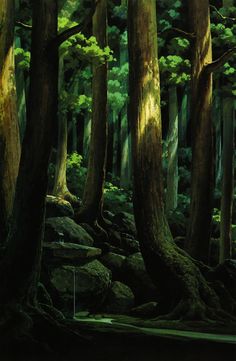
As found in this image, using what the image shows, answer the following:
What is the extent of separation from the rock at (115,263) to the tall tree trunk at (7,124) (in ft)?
13.0

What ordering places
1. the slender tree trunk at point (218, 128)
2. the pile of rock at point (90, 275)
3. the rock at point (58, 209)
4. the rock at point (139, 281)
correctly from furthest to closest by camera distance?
→ the slender tree trunk at point (218, 128) → the rock at point (58, 209) → the rock at point (139, 281) → the pile of rock at point (90, 275)

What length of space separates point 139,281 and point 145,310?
4.54 feet

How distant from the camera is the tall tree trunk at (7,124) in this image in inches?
514

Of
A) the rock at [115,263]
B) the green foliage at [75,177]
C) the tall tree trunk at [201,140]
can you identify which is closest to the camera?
the rock at [115,263]

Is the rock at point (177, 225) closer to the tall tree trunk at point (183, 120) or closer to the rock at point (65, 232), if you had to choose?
the rock at point (65, 232)

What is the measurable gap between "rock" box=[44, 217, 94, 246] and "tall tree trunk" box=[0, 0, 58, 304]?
5128 millimetres

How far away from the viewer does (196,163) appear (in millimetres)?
16297

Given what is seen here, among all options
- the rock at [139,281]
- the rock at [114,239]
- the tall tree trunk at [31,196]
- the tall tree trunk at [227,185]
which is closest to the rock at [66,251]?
the rock at [139,281]

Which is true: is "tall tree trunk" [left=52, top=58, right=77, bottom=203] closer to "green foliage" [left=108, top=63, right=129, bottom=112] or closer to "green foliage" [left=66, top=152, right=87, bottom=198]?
"green foliage" [left=66, top=152, right=87, bottom=198]

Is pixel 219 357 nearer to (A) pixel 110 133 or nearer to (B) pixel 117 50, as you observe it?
(B) pixel 117 50

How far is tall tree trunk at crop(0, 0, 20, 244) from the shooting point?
13055 mm

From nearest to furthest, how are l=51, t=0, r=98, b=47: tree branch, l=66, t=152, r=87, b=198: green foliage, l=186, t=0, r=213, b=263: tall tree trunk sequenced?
l=51, t=0, r=98, b=47: tree branch
l=186, t=0, r=213, b=263: tall tree trunk
l=66, t=152, r=87, b=198: green foliage

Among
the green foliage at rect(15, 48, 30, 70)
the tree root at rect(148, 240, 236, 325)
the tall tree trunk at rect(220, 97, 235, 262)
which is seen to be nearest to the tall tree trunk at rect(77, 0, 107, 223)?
the green foliage at rect(15, 48, 30, 70)

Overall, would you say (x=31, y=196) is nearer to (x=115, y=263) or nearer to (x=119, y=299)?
(x=119, y=299)
